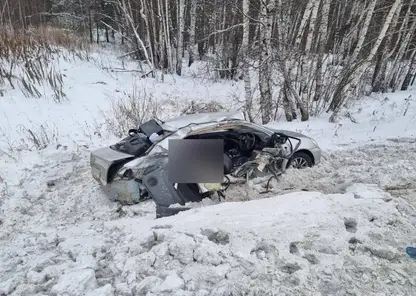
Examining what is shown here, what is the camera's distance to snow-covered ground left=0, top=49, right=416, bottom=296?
314 cm

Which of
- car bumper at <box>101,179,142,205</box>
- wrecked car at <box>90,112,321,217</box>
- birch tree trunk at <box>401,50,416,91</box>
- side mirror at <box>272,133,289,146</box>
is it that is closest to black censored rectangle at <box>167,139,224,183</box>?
wrecked car at <box>90,112,321,217</box>

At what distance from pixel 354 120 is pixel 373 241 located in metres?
7.75

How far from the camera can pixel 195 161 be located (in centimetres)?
468

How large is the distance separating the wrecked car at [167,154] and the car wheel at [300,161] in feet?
1.00

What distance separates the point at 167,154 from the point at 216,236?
1564mm

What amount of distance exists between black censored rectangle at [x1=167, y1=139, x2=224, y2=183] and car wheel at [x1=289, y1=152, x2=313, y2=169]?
7.12ft

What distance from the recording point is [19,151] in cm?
727

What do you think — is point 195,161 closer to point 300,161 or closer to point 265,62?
point 300,161

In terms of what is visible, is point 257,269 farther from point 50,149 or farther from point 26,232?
point 50,149

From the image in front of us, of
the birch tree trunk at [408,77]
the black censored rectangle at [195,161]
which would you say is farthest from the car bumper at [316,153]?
the birch tree trunk at [408,77]

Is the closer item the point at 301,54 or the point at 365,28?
the point at 365,28

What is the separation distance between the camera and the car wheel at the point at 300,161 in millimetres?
6420

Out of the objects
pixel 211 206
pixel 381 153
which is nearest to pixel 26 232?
pixel 211 206

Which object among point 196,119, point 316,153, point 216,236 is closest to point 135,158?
point 196,119
